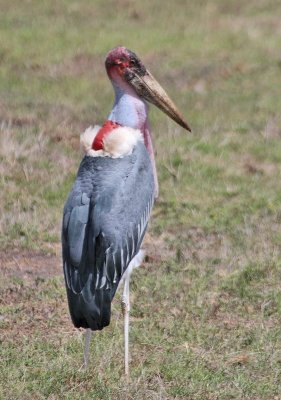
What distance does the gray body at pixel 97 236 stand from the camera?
18.9 feet

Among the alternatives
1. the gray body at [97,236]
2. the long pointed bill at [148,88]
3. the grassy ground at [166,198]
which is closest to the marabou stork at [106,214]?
the gray body at [97,236]

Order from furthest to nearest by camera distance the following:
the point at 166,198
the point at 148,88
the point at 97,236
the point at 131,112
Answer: the point at 166,198 < the point at 148,88 < the point at 131,112 < the point at 97,236

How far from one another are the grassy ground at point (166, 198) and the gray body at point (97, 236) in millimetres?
363

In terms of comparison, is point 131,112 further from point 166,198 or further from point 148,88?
point 166,198

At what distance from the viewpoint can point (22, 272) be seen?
7.77 m

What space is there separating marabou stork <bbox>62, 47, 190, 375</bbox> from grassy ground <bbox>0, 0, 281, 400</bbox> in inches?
15.3

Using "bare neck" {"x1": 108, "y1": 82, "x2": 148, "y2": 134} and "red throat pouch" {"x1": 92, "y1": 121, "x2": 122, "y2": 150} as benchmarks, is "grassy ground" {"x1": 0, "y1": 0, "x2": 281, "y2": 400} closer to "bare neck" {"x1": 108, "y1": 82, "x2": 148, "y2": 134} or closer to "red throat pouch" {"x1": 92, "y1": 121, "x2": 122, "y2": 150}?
"red throat pouch" {"x1": 92, "y1": 121, "x2": 122, "y2": 150}

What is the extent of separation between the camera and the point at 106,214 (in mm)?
5848

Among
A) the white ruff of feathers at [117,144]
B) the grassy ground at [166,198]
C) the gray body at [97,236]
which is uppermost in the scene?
the white ruff of feathers at [117,144]

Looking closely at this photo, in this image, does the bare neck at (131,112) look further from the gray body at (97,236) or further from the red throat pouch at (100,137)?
the gray body at (97,236)

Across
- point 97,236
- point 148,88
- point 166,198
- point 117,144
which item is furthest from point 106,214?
point 166,198

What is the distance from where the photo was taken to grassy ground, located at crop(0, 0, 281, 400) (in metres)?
6.13

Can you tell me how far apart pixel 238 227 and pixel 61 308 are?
202 centimetres

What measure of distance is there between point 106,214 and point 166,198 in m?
3.36
